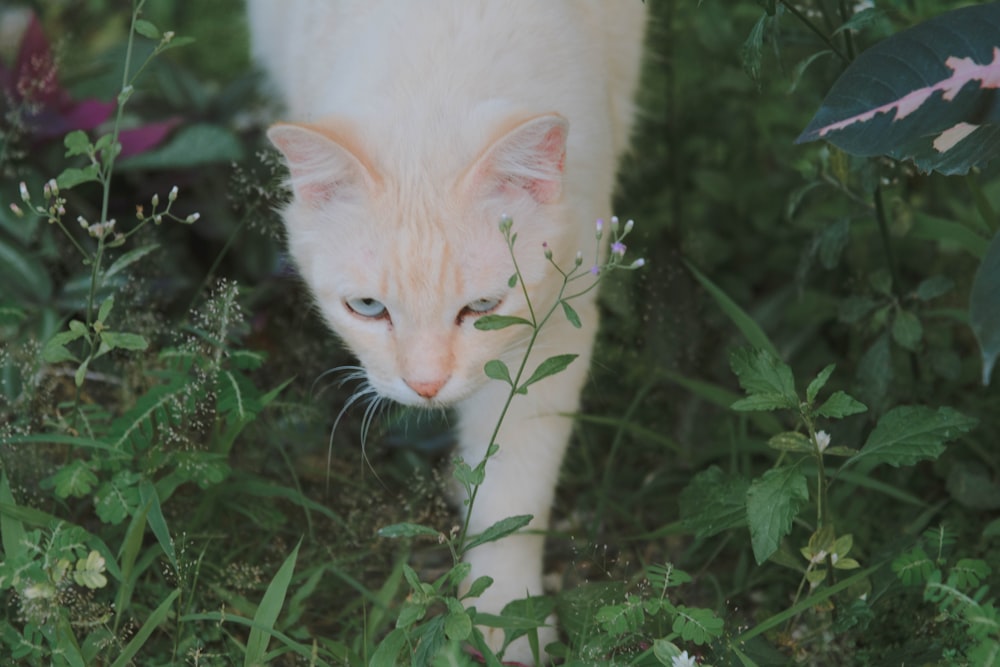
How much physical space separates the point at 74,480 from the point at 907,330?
5.10 ft

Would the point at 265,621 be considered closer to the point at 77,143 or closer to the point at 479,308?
the point at 479,308

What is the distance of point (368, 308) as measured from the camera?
1.96 meters

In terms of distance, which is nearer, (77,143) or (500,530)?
(500,530)

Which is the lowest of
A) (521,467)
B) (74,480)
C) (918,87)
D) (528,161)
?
(521,467)

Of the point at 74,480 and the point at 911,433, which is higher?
the point at 911,433

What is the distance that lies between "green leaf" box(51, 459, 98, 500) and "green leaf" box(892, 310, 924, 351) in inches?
59.3

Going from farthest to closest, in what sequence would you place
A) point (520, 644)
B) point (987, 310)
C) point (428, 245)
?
point (520, 644), point (428, 245), point (987, 310)

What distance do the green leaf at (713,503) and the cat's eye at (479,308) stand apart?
46 cm

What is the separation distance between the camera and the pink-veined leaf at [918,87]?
1551mm

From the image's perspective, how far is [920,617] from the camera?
2.03 m

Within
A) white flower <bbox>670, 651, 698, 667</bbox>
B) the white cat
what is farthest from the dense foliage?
the white cat

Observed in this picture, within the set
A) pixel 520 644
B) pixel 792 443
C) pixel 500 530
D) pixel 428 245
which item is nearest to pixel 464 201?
pixel 428 245

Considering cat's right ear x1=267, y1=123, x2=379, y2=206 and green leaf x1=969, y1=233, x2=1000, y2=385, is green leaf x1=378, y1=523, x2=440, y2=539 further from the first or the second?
green leaf x1=969, y1=233, x2=1000, y2=385

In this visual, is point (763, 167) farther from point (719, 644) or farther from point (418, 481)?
point (719, 644)
